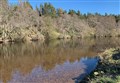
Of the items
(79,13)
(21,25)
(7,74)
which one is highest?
(79,13)

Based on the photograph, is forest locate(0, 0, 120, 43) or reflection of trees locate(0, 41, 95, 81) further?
forest locate(0, 0, 120, 43)

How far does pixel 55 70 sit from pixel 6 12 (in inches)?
1741

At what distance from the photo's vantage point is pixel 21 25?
63.6 metres

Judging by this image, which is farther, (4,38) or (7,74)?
(4,38)

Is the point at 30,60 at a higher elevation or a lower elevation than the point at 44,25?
lower

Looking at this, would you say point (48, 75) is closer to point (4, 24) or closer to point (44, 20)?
point (4, 24)

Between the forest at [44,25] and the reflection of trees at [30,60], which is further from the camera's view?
the forest at [44,25]

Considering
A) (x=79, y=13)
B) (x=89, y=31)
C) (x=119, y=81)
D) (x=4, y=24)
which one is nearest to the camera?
(x=119, y=81)

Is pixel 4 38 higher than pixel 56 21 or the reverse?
the reverse

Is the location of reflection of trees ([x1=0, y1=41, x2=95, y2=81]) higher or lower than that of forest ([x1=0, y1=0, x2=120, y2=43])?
lower

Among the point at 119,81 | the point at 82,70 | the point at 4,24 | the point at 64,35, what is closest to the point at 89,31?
the point at 64,35

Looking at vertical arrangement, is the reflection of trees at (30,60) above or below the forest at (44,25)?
below

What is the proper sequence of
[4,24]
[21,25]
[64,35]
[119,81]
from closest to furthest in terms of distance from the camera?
[119,81], [4,24], [21,25], [64,35]

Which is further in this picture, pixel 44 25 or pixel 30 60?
pixel 44 25
